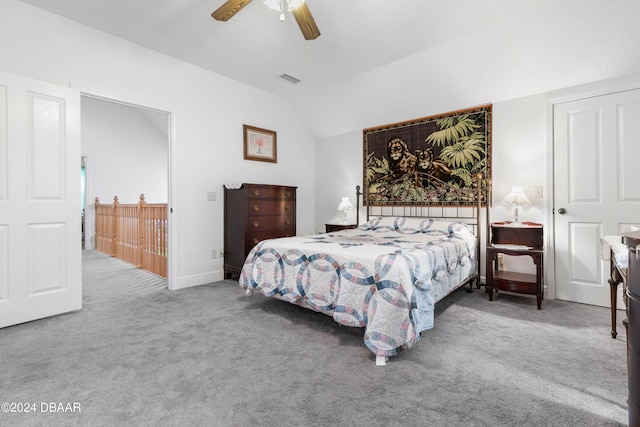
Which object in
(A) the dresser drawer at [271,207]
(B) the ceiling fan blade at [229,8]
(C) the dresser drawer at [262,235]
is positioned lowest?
(C) the dresser drawer at [262,235]

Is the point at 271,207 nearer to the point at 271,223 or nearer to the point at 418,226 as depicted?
the point at 271,223

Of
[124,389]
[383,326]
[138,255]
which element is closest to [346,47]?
[383,326]

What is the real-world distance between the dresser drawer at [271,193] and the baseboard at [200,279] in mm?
1179

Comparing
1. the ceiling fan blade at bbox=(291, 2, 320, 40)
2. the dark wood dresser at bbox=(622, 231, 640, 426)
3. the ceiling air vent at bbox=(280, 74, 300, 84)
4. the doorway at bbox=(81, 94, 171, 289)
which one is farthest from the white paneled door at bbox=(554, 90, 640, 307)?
the doorway at bbox=(81, 94, 171, 289)

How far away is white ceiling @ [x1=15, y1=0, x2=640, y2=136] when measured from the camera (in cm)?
273

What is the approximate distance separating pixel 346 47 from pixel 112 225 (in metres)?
5.62

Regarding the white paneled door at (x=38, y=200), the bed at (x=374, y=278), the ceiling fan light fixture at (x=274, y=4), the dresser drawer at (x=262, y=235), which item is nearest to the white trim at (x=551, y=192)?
the bed at (x=374, y=278)

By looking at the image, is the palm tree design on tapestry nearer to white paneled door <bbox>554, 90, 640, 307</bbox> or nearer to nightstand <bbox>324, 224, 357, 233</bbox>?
nightstand <bbox>324, 224, 357, 233</bbox>

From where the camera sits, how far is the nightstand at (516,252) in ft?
9.78

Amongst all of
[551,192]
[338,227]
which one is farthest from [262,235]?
[551,192]

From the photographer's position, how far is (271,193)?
4.31 metres

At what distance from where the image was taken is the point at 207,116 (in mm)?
4109

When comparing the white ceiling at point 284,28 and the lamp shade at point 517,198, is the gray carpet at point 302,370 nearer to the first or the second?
the lamp shade at point 517,198

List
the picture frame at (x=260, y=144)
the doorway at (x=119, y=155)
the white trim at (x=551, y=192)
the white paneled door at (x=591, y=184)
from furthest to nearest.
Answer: the doorway at (x=119, y=155) → the picture frame at (x=260, y=144) → the white trim at (x=551, y=192) → the white paneled door at (x=591, y=184)
